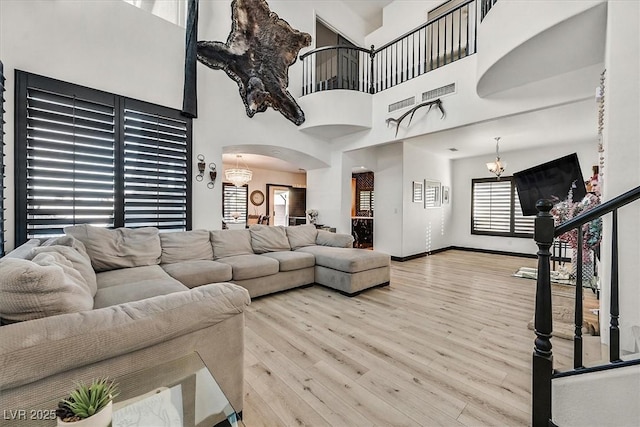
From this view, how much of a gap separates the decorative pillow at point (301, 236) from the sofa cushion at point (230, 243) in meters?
0.74

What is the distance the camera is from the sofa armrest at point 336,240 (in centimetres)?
468

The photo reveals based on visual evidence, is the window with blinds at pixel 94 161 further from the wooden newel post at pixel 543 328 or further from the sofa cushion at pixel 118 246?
the wooden newel post at pixel 543 328

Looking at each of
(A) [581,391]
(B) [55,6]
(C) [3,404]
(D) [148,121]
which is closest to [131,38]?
(B) [55,6]

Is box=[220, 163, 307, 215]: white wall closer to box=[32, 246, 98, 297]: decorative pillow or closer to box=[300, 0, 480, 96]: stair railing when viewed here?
box=[300, 0, 480, 96]: stair railing

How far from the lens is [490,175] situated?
7422mm

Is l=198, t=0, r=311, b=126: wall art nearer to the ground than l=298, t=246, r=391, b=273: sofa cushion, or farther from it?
farther from it

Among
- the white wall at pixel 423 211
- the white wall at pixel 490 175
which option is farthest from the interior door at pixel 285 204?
the white wall at pixel 490 175

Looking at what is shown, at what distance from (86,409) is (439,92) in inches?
203

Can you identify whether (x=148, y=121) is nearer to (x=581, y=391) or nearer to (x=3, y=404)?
(x=3, y=404)

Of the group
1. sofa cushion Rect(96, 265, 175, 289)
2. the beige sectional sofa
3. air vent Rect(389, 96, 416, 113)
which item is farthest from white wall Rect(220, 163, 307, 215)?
the beige sectional sofa

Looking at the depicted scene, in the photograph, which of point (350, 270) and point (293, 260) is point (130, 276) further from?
point (350, 270)

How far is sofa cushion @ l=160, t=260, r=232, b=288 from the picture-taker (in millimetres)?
2975

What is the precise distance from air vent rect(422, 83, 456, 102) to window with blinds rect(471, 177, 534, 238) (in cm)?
407

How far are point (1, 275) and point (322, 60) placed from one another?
24.8 feet
